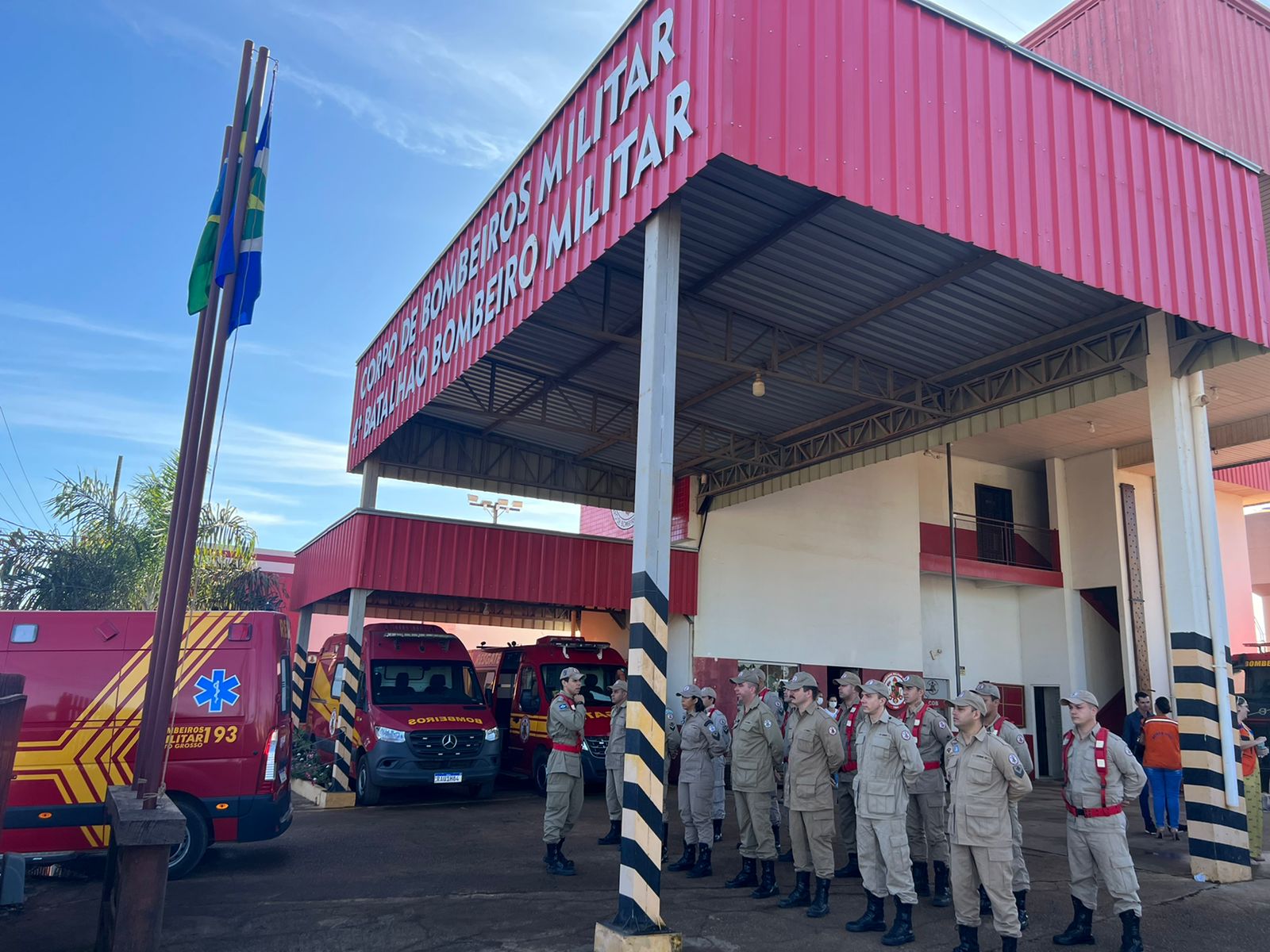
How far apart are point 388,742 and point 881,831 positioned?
7.73m

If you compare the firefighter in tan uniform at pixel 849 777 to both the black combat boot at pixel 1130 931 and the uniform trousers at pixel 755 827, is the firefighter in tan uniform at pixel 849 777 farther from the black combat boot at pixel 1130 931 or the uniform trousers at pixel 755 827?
the black combat boot at pixel 1130 931

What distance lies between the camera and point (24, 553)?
62.2 feet

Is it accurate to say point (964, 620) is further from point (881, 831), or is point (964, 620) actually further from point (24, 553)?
point (24, 553)

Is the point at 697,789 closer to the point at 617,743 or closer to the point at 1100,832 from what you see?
the point at 617,743

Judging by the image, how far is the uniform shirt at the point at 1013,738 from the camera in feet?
21.2

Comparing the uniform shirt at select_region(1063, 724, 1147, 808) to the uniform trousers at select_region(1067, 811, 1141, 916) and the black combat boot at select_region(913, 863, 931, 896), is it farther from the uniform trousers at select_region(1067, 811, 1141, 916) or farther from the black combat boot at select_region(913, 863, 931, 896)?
the black combat boot at select_region(913, 863, 931, 896)

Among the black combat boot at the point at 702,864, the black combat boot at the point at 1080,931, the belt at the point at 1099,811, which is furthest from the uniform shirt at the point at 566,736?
the belt at the point at 1099,811

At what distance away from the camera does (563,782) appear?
8.58m

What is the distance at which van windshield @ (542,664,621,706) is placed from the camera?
14.4m

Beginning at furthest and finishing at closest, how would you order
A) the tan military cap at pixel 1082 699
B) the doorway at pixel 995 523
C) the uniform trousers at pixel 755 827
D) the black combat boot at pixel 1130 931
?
1. the doorway at pixel 995 523
2. the uniform trousers at pixel 755 827
3. the tan military cap at pixel 1082 699
4. the black combat boot at pixel 1130 931

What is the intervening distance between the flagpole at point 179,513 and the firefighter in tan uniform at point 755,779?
4.75m

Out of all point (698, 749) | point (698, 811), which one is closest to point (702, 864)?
point (698, 811)

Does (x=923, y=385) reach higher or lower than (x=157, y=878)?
higher

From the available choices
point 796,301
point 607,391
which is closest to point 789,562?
point 607,391
